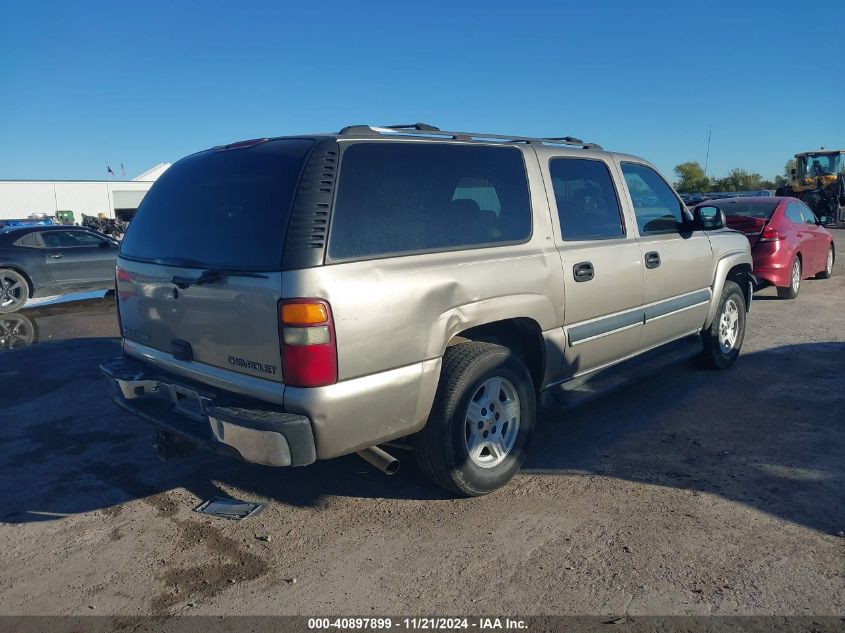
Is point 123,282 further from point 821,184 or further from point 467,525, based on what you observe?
point 821,184

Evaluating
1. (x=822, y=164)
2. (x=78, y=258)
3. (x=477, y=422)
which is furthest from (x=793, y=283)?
(x=822, y=164)

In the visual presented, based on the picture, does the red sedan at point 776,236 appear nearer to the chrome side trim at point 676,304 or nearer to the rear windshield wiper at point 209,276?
the chrome side trim at point 676,304

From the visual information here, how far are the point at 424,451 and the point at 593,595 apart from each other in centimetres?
110

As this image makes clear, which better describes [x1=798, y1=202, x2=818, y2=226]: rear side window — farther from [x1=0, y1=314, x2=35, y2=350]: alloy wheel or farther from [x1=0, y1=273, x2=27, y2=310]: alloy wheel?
[x1=0, y1=273, x2=27, y2=310]: alloy wheel

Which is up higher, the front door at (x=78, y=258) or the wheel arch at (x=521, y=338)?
the front door at (x=78, y=258)

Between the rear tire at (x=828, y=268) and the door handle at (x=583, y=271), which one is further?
the rear tire at (x=828, y=268)

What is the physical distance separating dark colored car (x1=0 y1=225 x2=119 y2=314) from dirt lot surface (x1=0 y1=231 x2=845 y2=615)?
7.32 m

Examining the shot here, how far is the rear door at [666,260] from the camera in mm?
4980

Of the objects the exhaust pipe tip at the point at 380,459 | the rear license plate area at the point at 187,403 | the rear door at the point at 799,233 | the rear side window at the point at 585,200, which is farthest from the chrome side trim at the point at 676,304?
the rear door at the point at 799,233

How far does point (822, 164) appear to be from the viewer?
30.9 m

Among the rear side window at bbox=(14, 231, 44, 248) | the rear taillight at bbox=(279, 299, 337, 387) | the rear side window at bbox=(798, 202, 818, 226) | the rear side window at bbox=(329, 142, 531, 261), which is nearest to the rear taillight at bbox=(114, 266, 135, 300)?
the rear taillight at bbox=(279, 299, 337, 387)

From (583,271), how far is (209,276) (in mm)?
Answer: 2356

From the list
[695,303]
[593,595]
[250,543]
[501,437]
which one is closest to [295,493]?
[250,543]

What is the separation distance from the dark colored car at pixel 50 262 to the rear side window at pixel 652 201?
10563 millimetres
